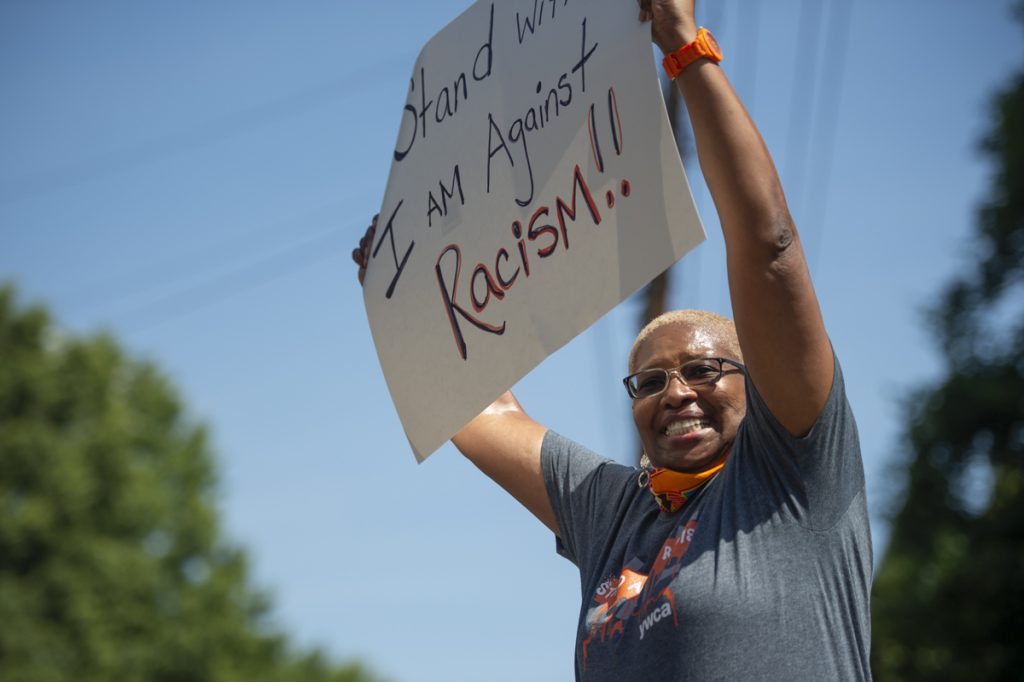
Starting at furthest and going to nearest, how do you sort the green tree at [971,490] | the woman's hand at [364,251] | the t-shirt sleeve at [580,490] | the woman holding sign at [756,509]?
the green tree at [971,490] → the woman's hand at [364,251] → the t-shirt sleeve at [580,490] → the woman holding sign at [756,509]

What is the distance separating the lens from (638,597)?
2.03m

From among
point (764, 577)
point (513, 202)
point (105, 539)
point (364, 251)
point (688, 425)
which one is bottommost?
point (764, 577)

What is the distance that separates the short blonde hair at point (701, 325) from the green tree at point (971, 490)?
42.9 ft

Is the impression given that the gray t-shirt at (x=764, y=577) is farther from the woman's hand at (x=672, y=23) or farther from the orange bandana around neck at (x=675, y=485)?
the woman's hand at (x=672, y=23)

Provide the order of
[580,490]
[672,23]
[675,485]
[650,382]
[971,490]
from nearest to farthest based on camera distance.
Answer: [672,23], [675,485], [650,382], [580,490], [971,490]

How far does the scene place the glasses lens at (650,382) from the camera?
2256mm

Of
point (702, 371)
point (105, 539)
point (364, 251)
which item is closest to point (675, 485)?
point (702, 371)

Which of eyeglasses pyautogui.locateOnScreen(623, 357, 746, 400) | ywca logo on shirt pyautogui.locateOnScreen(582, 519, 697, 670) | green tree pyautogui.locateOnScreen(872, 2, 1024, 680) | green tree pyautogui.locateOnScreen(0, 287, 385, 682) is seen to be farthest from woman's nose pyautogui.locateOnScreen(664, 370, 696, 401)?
green tree pyautogui.locateOnScreen(0, 287, 385, 682)

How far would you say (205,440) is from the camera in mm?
27406

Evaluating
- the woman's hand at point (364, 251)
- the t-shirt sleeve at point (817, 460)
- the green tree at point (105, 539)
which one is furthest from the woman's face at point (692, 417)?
the green tree at point (105, 539)

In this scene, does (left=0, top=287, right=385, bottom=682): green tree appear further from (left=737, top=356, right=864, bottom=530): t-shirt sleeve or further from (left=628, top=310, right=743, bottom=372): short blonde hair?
(left=737, top=356, right=864, bottom=530): t-shirt sleeve

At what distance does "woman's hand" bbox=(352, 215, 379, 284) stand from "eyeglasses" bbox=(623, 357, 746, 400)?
2.99ft

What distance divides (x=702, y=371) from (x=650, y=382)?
0.38 ft

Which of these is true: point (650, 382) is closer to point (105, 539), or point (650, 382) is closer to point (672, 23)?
point (672, 23)
